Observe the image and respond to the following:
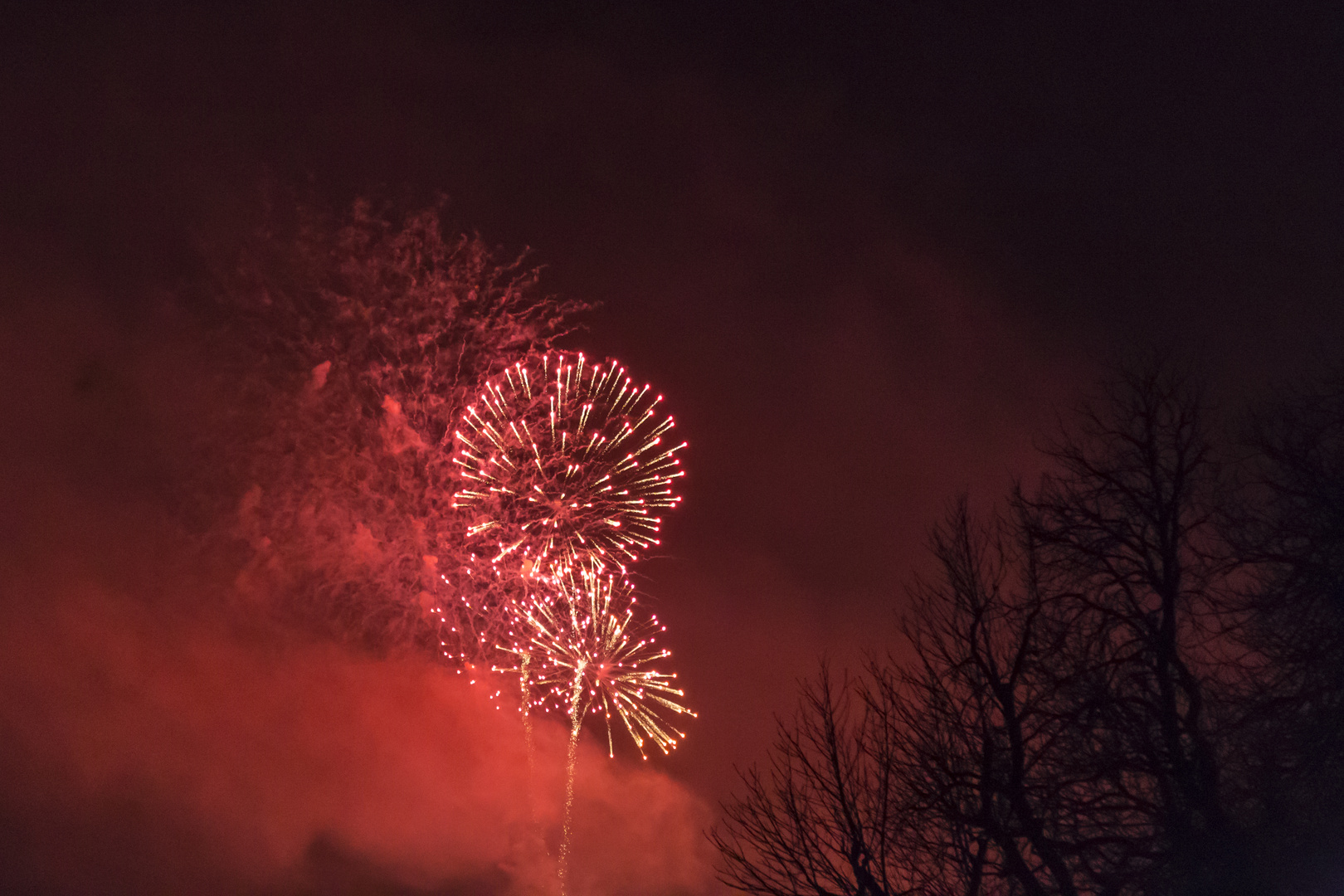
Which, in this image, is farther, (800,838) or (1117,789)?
(1117,789)

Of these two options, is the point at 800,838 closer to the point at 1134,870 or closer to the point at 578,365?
the point at 1134,870

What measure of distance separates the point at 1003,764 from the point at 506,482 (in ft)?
37.8

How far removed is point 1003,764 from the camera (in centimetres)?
941

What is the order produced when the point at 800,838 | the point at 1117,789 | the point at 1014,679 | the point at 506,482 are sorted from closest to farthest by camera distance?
the point at 1014,679, the point at 800,838, the point at 1117,789, the point at 506,482

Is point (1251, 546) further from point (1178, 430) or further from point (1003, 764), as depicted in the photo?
point (1003, 764)

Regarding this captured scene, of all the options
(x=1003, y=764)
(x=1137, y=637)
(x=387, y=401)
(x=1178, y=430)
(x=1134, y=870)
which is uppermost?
(x=387, y=401)

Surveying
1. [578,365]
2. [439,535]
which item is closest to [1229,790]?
[578,365]

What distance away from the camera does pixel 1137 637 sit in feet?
33.7

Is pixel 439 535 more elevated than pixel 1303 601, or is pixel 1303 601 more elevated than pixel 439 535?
pixel 439 535

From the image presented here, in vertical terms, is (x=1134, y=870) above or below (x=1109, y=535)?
below

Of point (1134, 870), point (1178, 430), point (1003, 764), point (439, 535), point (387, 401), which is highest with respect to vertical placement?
point (387, 401)

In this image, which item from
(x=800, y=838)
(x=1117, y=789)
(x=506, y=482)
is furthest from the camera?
(x=506, y=482)

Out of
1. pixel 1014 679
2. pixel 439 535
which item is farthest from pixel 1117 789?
pixel 439 535

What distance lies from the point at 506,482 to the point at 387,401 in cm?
315
